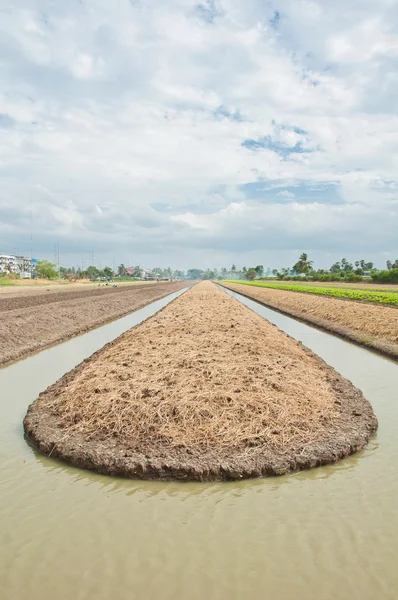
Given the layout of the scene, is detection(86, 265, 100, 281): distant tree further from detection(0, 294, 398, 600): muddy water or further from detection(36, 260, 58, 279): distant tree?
detection(0, 294, 398, 600): muddy water

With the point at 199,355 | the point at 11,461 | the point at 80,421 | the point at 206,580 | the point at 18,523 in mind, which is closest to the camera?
the point at 206,580

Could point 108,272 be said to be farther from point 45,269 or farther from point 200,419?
point 200,419

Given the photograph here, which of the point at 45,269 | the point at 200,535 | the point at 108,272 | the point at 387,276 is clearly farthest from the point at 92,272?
the point at 200,535

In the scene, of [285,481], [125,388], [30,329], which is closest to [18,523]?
[285,481]

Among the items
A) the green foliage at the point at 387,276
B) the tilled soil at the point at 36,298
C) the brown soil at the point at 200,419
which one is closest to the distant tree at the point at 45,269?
the tilled soil at the point at 36,298

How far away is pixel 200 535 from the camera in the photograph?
14.0 feet

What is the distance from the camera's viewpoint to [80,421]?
23.1 ft

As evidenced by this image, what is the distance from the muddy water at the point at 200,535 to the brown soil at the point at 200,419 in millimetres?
243

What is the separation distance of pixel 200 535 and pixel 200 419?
2496mm

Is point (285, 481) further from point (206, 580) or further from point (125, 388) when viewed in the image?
point (125, 388)

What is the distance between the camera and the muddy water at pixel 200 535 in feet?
11.8

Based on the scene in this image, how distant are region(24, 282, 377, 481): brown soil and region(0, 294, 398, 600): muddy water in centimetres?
24

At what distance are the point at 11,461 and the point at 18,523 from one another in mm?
1791

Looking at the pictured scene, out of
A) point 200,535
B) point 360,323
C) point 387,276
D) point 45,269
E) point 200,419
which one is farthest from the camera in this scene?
point 45,269
